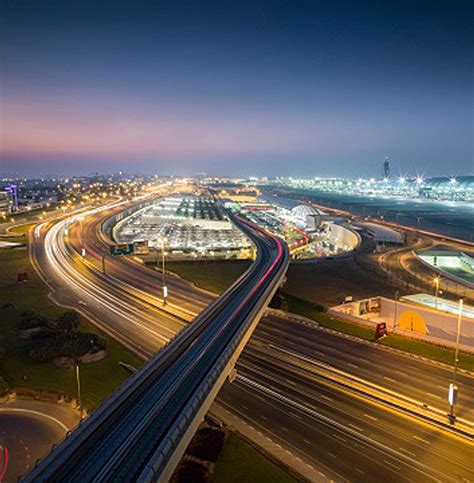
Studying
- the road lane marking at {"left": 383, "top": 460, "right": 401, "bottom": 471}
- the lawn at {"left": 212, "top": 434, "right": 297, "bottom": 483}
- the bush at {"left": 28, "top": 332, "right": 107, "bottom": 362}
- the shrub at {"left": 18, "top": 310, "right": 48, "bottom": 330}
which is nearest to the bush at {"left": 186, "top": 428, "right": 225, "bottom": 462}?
the lawn at {"left": 212, "top": 434, "right": 297, "bottom": 483}

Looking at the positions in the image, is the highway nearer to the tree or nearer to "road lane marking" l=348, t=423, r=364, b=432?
"road lane marking" l=348, t=423, r=364, b=432

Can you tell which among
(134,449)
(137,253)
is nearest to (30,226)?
(137,253)

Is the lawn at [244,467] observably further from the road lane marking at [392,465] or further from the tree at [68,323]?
the tree at [68,323]

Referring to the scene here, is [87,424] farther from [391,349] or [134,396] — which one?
[391,349]


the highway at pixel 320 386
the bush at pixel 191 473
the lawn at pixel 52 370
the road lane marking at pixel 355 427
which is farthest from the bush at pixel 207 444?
the lawn at pixel 52 370

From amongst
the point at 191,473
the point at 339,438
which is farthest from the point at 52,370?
the point at 339,438

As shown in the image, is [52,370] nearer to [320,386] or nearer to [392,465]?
[320,386]

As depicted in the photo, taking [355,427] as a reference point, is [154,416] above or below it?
above
